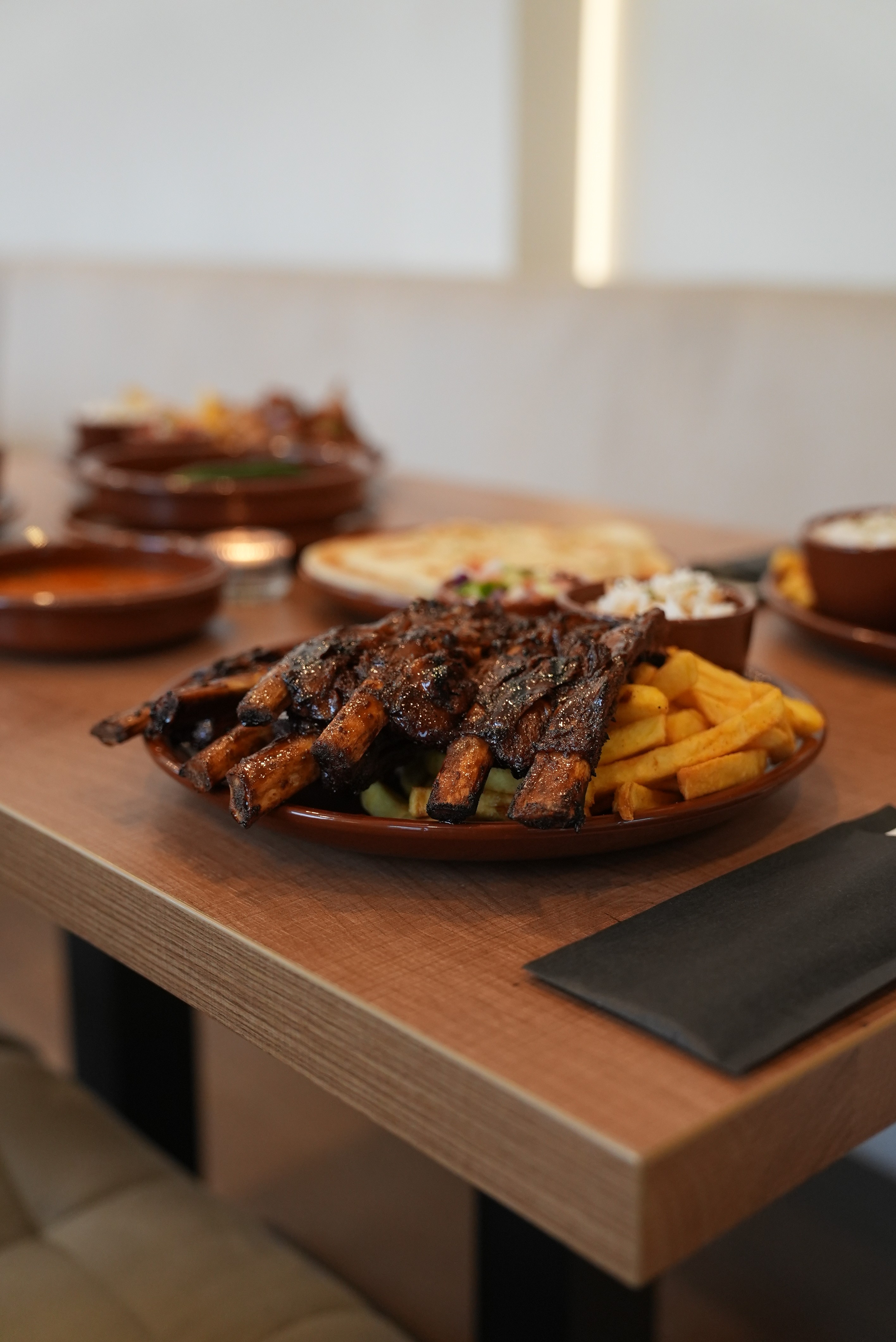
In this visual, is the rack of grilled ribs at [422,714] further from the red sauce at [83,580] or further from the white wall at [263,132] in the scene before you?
the white wall at [263,132]

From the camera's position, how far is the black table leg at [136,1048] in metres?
1.54

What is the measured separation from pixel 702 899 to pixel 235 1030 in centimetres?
26

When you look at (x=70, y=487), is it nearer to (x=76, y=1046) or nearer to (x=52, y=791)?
(x=76, y=1046)

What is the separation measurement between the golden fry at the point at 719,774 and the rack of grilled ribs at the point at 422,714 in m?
0.06

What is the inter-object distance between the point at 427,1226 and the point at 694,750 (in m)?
1.13

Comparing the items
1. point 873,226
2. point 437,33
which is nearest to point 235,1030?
point 873,226

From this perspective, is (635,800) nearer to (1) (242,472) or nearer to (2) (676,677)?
(2) (676,677)

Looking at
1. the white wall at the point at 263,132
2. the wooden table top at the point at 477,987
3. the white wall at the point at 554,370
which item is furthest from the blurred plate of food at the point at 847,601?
the white wall at the point at 263,132

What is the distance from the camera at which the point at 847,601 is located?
1.20m

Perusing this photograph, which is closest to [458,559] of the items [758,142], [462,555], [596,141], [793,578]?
[462,555]

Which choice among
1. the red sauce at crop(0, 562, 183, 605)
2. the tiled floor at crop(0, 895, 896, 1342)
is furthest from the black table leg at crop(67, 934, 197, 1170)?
the red sauce at crop(0, 562, 183, 605)

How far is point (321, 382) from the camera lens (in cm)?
348

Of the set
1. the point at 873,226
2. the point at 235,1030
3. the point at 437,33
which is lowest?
the point at 235,1030

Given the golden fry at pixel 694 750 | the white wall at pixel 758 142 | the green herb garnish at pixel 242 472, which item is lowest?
the golden fry at pixel 694 750
